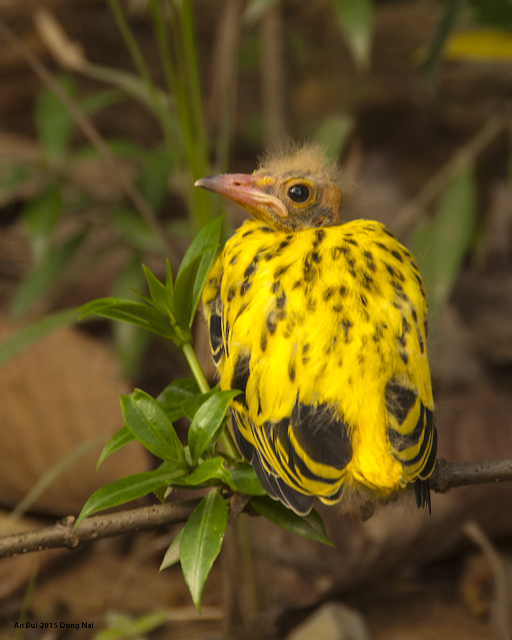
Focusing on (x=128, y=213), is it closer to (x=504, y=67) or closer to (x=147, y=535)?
(x=147, y=535)

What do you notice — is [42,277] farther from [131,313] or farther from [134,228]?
[131,313]

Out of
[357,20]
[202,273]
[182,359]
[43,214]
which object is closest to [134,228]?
[43,214]

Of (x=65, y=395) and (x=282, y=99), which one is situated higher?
(x=282, y=99)

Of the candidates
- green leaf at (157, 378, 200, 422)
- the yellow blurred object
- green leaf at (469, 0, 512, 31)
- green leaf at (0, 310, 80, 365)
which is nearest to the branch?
green leaf at (157, 378, 200, 422)

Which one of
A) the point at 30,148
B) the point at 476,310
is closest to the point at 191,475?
the point at 476,310

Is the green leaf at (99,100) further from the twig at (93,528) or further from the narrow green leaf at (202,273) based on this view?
the twig at (93,528)

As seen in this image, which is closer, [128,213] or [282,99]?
[128,213]

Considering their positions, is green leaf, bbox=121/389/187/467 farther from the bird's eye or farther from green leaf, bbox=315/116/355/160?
green leaf, bbox=315/116/355/160
